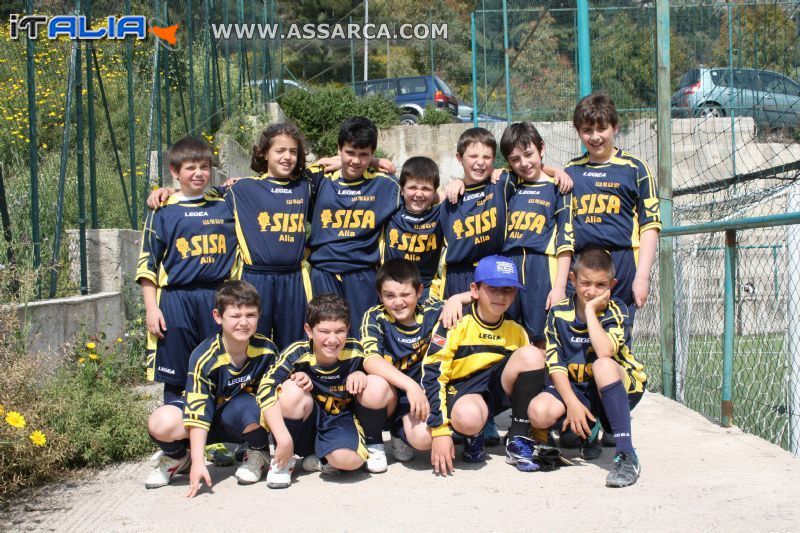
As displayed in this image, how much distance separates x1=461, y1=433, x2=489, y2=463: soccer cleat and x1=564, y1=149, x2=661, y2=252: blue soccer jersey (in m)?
1.22

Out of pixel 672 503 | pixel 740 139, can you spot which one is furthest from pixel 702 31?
pixel 672 503

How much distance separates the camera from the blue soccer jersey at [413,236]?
14.9ft

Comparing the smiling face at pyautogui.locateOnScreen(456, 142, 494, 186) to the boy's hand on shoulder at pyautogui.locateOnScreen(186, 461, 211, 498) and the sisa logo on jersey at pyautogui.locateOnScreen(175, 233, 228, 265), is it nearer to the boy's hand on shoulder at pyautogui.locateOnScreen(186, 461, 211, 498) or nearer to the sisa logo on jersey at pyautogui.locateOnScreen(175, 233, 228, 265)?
the sisa logo on jersey at pyautogui.locateOnScreen(175, 233, 228, 265)

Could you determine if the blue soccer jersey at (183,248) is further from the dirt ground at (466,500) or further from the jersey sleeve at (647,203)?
the jersey sleeve at (647,203)

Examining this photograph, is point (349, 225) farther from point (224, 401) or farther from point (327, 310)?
point (224, 401)

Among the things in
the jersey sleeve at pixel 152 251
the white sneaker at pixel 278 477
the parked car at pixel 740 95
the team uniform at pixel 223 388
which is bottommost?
the white sneaker at pixel 278 477

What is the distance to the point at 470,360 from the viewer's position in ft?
13.3

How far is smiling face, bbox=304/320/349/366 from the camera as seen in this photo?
151 inches

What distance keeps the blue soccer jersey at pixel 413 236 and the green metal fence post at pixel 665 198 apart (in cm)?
184

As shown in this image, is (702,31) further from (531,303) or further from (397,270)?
(397,270)

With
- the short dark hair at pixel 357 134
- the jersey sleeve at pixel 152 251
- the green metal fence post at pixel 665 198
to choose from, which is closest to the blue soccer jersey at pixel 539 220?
the short dark hair at pixel 357 134

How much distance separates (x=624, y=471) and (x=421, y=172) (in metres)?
1.95

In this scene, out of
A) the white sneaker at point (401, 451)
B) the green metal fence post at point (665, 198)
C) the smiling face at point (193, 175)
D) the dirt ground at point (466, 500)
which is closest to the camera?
the dirt ground at point (466, 500)

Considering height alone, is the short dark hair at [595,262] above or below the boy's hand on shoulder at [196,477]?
above
